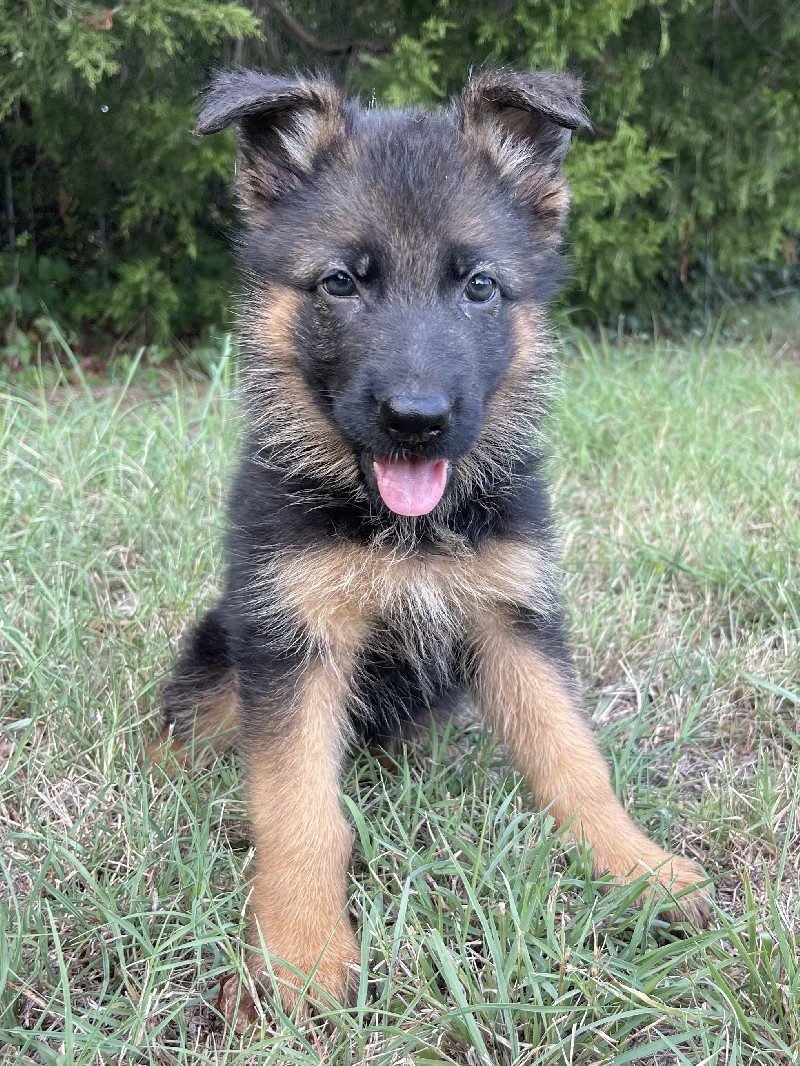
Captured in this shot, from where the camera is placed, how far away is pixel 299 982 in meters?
2.06

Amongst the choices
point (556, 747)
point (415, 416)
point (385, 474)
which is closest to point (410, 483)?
point (385, 474)

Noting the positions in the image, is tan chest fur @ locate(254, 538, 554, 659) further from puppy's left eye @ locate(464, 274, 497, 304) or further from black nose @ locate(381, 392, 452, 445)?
puppy's left eye @ locate(464, 274, 497, 304)

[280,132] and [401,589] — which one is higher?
[280,132]

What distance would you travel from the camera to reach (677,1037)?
181 centimetres

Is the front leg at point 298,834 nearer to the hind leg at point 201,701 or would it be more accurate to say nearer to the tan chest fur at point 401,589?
the tan chest fur at point 401,589

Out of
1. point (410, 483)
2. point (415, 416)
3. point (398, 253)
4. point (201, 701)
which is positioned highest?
point (398, 253)

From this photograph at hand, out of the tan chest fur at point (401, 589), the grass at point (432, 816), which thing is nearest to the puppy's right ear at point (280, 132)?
the tan chest fur at point (401, 589)

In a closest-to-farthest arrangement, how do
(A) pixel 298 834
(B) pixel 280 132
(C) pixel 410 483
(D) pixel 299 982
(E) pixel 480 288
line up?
(D) pixel 299 982 < (A) pixel 298 834 < (C) pixel 410 483 < (E) pixel 480 288 < (B) pixel 280 132

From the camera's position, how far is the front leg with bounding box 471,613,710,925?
234 centimetres

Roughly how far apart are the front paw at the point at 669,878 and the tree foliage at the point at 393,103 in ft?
14.8

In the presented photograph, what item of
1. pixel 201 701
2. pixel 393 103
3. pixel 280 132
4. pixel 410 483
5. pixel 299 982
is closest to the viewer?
pixel 299 982

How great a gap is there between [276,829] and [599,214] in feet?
19.0

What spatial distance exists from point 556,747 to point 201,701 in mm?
1051

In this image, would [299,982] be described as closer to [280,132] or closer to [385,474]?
[385,474]
